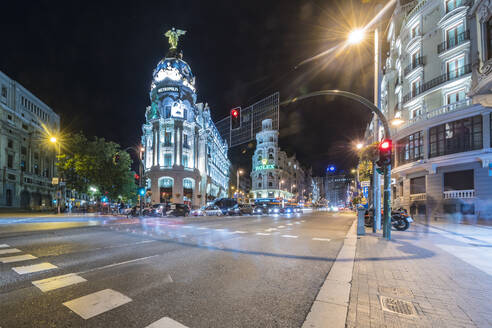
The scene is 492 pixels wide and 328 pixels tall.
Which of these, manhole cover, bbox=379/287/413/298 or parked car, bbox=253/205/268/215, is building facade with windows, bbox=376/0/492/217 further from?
parked car, bbox=253/205/268/215

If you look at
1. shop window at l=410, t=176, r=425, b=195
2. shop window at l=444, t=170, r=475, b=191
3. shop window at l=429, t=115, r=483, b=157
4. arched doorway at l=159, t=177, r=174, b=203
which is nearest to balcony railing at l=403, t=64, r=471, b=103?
shop window at l=429, t=115, r=483, b=157

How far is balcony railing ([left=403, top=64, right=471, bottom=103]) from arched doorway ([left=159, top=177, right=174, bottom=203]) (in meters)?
46.6

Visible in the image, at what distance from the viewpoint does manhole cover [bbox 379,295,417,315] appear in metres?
3.55

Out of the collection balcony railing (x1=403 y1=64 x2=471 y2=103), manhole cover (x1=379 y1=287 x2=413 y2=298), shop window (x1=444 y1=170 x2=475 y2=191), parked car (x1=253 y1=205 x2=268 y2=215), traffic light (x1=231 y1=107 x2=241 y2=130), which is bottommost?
parked car (x1=253 y1=205 x2=268 y2=215)

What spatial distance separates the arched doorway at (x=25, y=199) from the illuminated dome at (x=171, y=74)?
3314cm

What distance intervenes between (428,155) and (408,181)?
5.40 meters

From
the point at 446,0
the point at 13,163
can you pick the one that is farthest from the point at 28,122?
the point at 446,0

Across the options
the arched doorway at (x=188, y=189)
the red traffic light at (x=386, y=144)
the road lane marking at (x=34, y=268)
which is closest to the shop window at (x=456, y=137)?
the red traffic light at (x=386, y=144)

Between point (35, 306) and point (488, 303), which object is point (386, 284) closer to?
point (488, 303)

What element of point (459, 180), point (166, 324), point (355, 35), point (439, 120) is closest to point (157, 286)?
point (166, 324)

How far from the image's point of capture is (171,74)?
2303 inches

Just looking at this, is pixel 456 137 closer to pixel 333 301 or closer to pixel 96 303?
pixel 333 301

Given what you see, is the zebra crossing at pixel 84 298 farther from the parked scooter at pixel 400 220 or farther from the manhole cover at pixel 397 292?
the parked scooter at pixel 400 220

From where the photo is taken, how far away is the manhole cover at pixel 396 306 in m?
3.55
